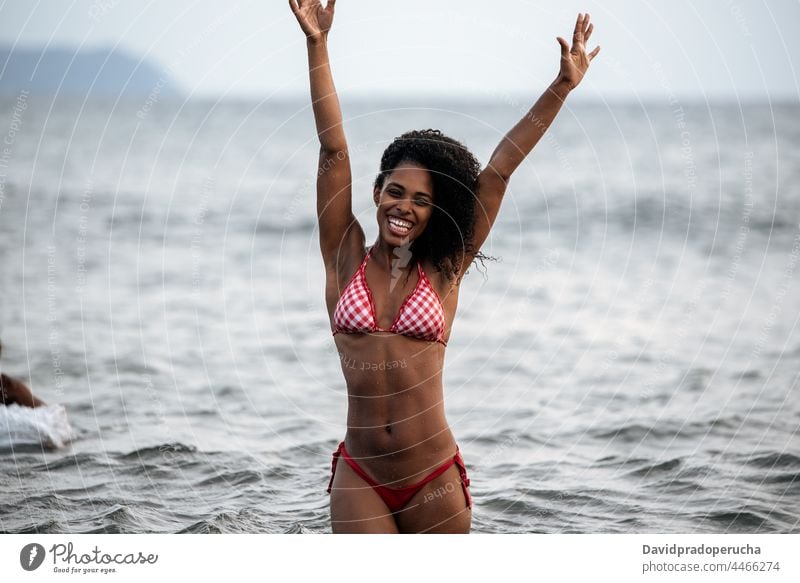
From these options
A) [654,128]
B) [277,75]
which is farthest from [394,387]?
[277,75]

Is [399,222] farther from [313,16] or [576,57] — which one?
[576,57]

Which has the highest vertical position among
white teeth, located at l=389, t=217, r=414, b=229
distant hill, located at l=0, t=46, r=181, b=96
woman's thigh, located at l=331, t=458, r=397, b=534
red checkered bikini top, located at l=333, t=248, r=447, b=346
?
distant hill, located at l=0, t=46, r=181, b=96

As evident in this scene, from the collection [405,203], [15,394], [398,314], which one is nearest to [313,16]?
[405,203]

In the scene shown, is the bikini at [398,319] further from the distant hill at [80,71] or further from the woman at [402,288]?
the distant hill at [80,71]

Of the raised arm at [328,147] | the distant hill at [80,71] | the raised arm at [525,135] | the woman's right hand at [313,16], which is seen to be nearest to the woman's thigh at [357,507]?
the raised arm at [328,147]

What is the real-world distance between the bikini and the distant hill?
1375 centimetres

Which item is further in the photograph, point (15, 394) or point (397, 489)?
point (15, 394)

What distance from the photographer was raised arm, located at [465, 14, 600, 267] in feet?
15.6

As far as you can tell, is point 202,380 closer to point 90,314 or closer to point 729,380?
point 90,314

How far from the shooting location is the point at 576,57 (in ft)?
16.0

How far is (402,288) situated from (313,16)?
1255 mm

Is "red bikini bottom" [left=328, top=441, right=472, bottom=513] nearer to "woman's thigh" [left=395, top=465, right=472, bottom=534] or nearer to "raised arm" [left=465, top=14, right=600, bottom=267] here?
"woman's thigh" [left=395, top=465, right=472, bottom=534]

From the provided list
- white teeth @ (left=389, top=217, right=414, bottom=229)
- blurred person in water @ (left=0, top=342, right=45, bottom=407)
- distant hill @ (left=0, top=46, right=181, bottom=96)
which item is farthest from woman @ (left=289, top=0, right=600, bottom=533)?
distant hill @ (left=0, top=46, right=181, bottom=96)

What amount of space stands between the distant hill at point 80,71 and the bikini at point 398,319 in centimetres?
1375
